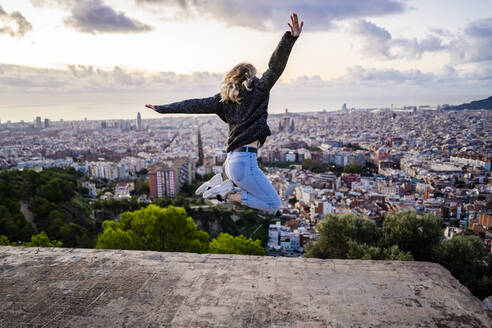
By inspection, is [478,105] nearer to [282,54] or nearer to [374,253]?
[374,253]

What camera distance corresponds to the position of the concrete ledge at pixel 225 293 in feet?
6.28

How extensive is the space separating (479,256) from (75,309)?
6732mm

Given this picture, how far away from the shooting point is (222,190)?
1.89 meters

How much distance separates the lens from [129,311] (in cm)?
202

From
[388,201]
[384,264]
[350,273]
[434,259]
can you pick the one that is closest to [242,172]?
[350,273]

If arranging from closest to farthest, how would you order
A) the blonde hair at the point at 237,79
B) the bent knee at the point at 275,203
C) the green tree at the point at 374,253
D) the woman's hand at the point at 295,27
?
the woman's hand at the point at 295,27 < the blonde hair at the point at 237,79 < the bent knee at the point at 275,203 < the green tree at the point at 374,253

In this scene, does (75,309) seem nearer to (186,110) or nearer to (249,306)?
(249,306)

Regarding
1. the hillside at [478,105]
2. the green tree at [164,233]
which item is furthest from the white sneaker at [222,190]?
the hillside at [478,105]

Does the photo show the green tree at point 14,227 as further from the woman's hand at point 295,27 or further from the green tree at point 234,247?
the woman's hand at point 295,27

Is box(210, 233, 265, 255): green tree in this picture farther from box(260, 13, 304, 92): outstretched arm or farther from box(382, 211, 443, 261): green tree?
box(260, 13, 304, 92): outstretched arm

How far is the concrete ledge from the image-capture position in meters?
Result: 1.91

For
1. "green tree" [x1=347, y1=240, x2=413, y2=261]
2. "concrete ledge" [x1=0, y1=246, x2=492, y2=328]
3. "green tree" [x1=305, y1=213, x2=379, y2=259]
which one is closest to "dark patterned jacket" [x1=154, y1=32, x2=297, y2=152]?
"concrete ledge" [x1=0, y1=246, x2=492, y2=328]

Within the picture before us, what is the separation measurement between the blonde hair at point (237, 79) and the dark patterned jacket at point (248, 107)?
2 cm

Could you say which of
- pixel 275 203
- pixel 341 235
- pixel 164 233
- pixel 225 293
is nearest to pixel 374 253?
pixel 341 235
